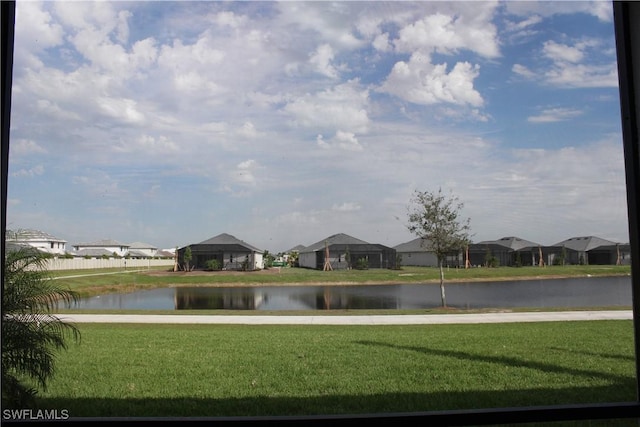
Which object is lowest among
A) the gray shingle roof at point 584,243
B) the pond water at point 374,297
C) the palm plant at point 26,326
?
the pond water at point 374,297

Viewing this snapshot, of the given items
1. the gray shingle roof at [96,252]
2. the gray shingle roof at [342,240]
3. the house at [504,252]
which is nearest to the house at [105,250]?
the gray shingle roof at [96,252]

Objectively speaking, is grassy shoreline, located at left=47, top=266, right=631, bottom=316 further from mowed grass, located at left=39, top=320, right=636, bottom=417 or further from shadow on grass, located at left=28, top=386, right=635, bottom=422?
shadow on grass, located at left=28, top=386, right=635, bottom=422

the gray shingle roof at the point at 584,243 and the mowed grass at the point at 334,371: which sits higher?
the gray shingle roof at the point at 584,243

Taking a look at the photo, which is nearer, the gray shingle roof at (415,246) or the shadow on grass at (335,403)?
the shadow on grass at (335,403)

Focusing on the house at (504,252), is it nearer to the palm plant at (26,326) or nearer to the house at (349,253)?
the house at (349,253)

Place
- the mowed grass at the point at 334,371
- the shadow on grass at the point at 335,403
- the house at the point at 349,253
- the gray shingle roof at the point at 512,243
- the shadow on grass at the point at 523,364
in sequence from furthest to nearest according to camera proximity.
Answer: the house at the point at 349,253
the gray shingle roof at the point at 512,243
the shadow on grass at the point at 523,364
the mowed grass at the point at 334,371
the shadow on grass at the point at 335,403

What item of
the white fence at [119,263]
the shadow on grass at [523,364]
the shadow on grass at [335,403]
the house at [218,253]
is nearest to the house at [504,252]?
the shadow on grass at [523,364]

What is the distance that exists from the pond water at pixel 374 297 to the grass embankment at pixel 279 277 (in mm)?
338

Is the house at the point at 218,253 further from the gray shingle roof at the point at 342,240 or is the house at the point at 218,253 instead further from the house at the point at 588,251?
the house at the point at 588,251

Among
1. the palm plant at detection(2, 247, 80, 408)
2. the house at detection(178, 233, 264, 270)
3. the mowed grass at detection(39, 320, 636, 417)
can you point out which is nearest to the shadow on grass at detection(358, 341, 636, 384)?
the mowed grass at detection(39, 320, 636, 417)

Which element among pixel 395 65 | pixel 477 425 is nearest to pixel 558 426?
pixel 477 425

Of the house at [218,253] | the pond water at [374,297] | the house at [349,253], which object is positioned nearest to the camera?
the pond water at [374,297]

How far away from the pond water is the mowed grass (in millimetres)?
4341

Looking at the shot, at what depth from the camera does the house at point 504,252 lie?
47.1 ft
